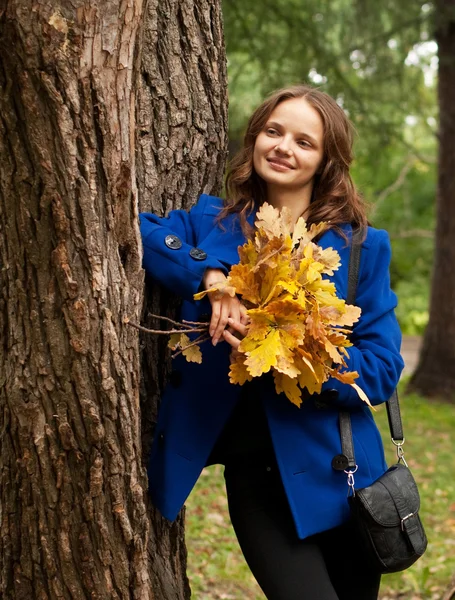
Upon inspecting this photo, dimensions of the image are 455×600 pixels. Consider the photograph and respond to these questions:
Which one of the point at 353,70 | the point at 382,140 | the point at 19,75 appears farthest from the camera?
the point at 353,70

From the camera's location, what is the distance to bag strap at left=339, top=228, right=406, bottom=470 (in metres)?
2.49

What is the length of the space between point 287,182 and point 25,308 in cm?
96

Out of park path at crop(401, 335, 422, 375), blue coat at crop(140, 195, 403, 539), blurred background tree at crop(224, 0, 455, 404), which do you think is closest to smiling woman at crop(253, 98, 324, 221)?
blue coat at crop(140, 195, 403, 539)

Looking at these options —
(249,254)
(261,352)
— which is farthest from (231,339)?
(249,254)

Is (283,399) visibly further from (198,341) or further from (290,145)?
(290,145)

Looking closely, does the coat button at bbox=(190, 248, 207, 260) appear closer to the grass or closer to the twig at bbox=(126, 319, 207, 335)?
the twig at bbox=(126, 319, 207, 335)

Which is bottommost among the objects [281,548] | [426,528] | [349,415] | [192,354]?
[426,528]

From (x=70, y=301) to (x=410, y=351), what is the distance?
16.9 metres

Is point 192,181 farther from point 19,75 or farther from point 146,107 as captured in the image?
point 19,75

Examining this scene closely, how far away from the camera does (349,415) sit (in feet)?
8.32

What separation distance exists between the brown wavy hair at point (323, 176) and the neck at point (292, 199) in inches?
1.3

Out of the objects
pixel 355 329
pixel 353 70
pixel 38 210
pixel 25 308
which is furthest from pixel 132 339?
pixel 353 70

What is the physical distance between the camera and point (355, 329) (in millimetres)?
2520

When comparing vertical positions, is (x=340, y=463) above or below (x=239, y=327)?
below
